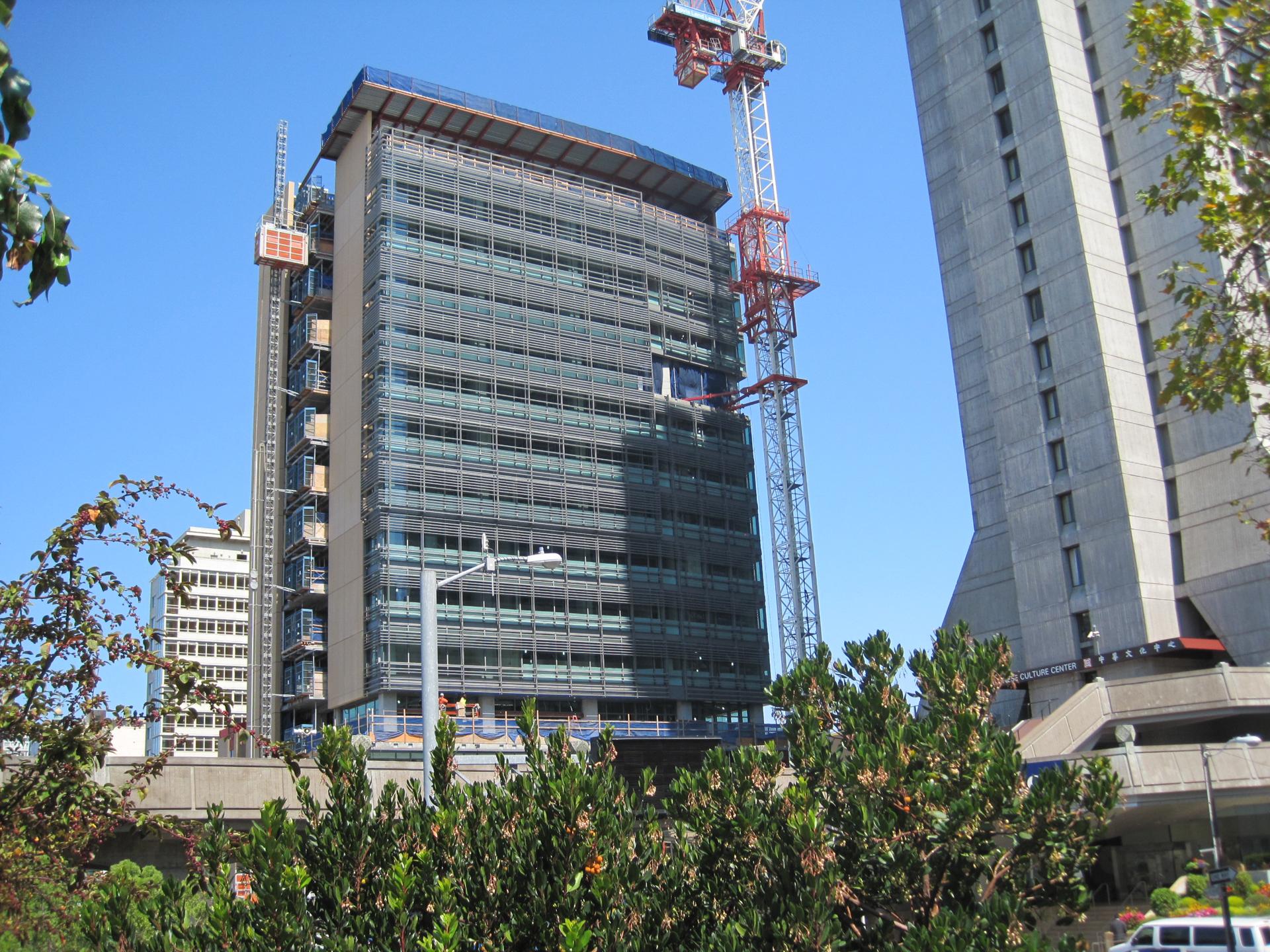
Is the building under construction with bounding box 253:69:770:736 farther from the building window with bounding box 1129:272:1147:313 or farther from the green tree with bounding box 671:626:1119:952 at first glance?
the green tree with bounding box 671:626:1119:952

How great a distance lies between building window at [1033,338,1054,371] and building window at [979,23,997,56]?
1982cm

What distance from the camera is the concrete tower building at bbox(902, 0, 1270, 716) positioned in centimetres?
6362

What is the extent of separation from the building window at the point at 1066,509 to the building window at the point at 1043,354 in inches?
303

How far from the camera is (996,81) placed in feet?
250

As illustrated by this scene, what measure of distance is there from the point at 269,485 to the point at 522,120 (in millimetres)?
36564

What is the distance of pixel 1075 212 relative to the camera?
69.2 metres

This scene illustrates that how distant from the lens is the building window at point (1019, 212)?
73.3 metres

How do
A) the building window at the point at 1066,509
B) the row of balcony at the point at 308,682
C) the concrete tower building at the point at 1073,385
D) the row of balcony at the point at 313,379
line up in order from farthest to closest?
1. the row of balcony at the point at 313,379
2. the row of balcony at the point at 308,682
3. the building window at the point at 1066,509
4. the concrete tower building at the point at 1073,385

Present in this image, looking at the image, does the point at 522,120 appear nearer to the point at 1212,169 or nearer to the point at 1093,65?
the point at 1093,65

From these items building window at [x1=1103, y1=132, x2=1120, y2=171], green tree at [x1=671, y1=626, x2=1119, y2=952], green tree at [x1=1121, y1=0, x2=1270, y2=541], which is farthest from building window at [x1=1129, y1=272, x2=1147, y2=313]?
green tree at [x1=671, y1=626, x2=1119, y2=952]

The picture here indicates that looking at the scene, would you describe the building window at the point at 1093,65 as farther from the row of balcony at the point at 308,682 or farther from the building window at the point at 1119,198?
the row of balcony at the point at 308,682

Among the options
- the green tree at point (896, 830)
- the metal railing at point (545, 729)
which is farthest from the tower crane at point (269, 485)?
the green tree at point (896, 830)

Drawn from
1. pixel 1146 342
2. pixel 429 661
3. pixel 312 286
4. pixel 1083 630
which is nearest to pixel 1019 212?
pixel 1146 342

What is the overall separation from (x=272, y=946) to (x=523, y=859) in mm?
2687
